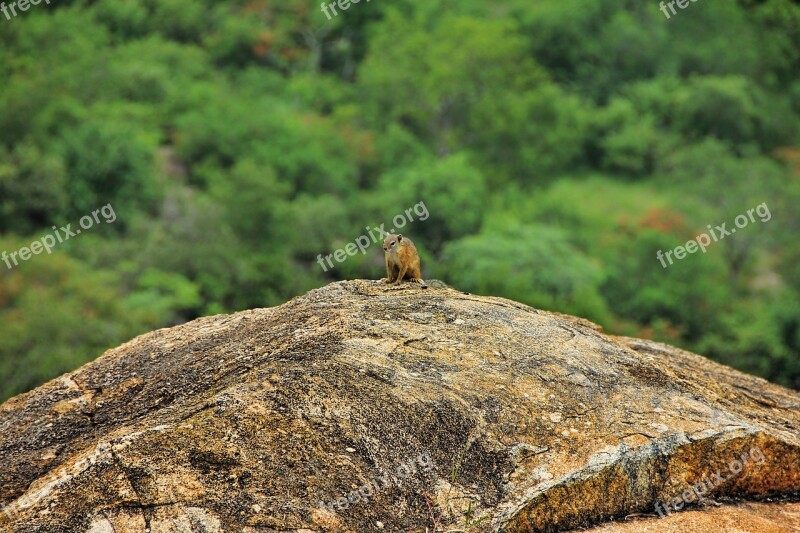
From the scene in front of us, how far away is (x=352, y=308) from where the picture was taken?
12.7m

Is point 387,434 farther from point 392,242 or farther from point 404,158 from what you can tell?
point 404,158

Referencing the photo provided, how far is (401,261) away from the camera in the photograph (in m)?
15.0

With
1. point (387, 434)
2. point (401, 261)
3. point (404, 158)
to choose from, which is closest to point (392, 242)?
point (401, 261)

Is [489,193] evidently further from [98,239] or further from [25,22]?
[25,22]

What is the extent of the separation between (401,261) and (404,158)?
2205 inches

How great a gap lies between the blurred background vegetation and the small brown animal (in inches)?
979

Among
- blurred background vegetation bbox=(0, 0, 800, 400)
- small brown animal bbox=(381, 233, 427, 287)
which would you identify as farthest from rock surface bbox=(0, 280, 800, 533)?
blurred background vegetation bbox=(0, 0, 800, 400)

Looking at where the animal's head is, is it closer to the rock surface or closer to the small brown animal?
the small brown animal

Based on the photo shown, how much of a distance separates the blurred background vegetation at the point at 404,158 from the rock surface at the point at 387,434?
2663 centimetres

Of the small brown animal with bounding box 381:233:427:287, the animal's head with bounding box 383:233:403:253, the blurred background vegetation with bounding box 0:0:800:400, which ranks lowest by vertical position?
the blurred background vegetation with bounding box 0:0:800:400

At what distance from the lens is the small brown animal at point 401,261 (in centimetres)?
1497

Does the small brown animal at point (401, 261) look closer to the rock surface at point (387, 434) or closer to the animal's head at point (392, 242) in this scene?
the animal's head at point (392, 242)

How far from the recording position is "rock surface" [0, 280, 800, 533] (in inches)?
398

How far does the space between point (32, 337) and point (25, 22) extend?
145ft
